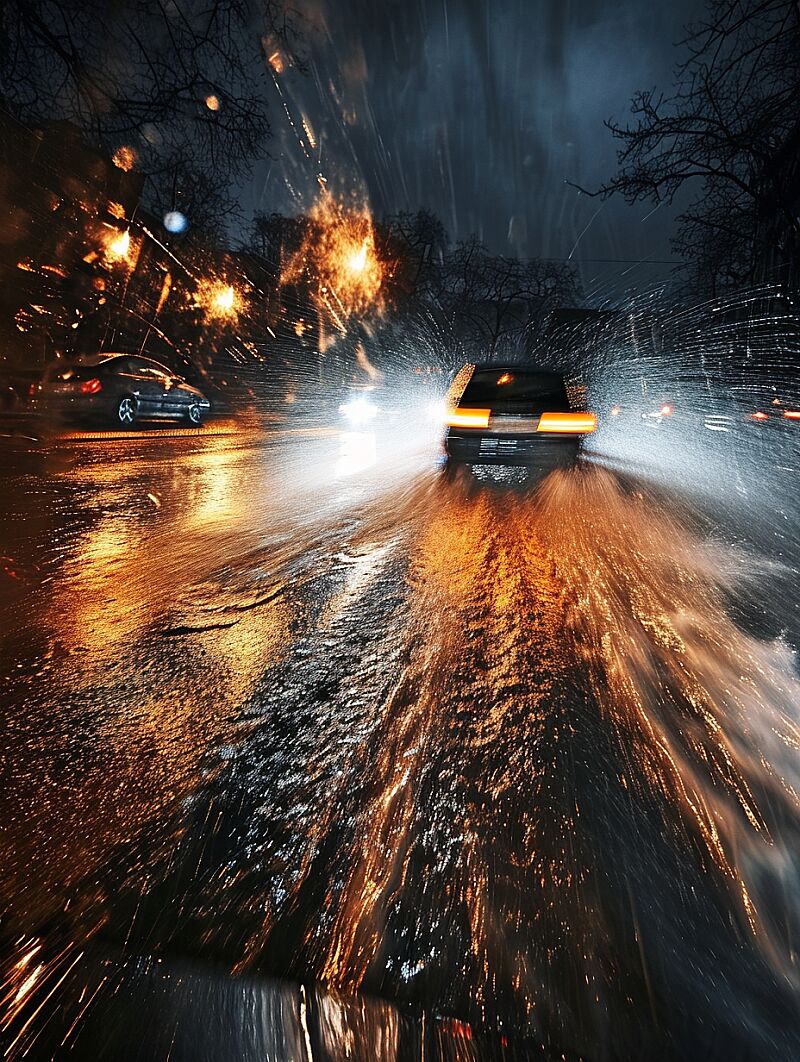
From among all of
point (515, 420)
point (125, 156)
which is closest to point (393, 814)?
point (515, 420)

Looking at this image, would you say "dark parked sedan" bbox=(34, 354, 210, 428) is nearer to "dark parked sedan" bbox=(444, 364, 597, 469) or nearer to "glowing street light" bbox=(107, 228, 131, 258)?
"dark parked sedan" bbox=(444, 364, 597, 469)

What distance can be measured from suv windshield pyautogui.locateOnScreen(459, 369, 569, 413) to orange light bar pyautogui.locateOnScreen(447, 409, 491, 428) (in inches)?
4.5

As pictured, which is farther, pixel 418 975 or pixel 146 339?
pixel 146 339

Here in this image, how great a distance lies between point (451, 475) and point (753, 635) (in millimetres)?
5279

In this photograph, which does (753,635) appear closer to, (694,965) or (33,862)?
(694,965)

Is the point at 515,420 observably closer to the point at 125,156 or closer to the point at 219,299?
the point at 125,156

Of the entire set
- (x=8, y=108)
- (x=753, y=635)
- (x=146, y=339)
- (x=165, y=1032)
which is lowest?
(x=753, y=635)

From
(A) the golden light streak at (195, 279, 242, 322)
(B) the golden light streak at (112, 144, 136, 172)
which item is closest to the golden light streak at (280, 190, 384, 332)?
(A) the golden light streak at (195, 279, 242, 322)

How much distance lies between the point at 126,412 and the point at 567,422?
10.2 m

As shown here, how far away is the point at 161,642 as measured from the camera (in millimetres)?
2861

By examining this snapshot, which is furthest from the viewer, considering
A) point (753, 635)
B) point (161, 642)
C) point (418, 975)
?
point (753, 635)

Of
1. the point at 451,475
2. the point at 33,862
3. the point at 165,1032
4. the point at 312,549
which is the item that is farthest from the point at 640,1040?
the point at 451,475

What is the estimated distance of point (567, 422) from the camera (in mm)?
7523

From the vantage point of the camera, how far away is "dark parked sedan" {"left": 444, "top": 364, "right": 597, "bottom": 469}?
7605 millimetres
